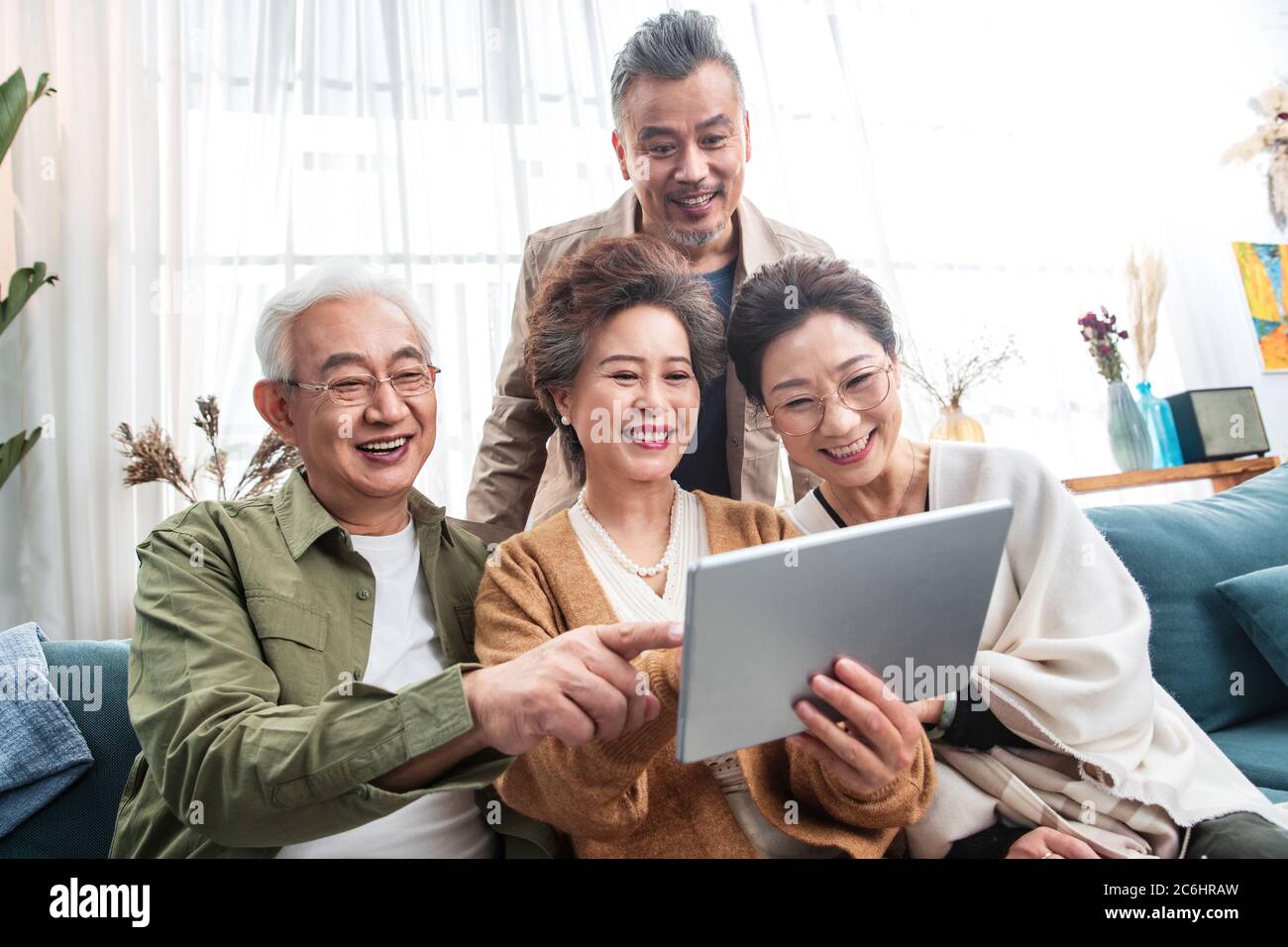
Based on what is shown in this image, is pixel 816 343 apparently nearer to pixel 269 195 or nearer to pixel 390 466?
pixel 390 466

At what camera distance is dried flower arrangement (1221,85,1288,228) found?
4.21m

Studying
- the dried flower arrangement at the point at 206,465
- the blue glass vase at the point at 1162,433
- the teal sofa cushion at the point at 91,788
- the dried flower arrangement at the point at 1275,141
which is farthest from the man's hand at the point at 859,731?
the dried flower arrangement at the point at 1275,141

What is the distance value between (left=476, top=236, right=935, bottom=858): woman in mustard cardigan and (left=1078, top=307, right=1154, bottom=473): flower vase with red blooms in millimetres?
2498

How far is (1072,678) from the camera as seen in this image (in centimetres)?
133

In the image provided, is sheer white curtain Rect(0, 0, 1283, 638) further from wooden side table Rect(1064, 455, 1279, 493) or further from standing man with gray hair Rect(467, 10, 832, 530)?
standing man with gray hair Rect(467, 10, 832, 530)

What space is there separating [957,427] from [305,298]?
2392mm

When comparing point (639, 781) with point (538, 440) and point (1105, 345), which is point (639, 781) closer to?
point (538, 440)

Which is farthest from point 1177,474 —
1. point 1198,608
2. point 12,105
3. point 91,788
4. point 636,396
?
point 12,105

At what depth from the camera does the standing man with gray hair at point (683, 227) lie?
1.88m
